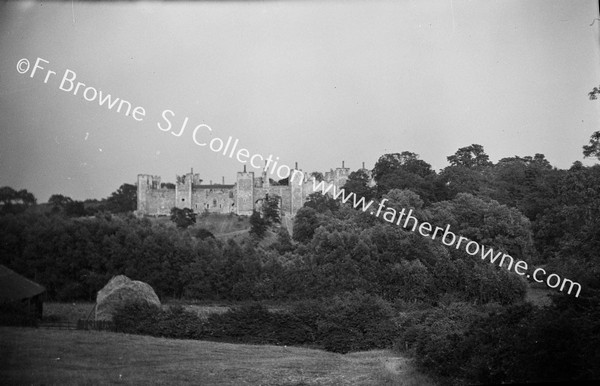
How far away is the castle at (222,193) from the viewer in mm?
12680

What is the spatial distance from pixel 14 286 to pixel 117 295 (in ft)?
6.81

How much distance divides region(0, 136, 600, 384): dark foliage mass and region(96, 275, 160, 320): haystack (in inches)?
8.0

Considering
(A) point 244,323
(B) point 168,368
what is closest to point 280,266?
(A) point 244,323

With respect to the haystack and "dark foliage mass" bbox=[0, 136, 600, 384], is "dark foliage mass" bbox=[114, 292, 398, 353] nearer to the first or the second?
"dark foliage mass" bbox=[0, 136, 600, 384]

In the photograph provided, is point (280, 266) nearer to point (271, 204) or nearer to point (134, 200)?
point (134, 200)

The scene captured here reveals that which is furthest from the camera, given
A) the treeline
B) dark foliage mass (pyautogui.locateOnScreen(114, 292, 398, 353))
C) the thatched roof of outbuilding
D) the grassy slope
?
dark foliage mass (pyautogui.locateOnScreen(114, 292, 398, 353))

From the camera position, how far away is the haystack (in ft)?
34.9

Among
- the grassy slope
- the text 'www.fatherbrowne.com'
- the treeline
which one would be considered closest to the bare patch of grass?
the treeline

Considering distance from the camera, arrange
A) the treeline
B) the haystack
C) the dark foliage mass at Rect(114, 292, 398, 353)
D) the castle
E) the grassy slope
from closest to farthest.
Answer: the grassy slope → the treeline → the haystack → the dark foliage mass at Rect(114, 292, 398, 353) → the castle

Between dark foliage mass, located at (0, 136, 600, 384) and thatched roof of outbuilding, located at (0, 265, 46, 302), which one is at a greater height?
dark foliage mass, located at (0, 136, 600, 384)

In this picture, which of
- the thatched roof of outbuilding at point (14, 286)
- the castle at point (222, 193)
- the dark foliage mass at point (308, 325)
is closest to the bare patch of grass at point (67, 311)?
the thatched roof of outbuilding at point (14, 286)

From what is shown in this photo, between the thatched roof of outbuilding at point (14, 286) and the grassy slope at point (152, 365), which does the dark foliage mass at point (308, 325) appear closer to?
the grassy slope at point (152, 365)

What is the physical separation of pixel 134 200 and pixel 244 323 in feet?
11.1

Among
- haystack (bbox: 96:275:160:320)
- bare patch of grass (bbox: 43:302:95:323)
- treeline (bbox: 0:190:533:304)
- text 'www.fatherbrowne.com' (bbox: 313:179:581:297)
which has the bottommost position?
bare patch of grass (bbox: 43:302:95:323)
